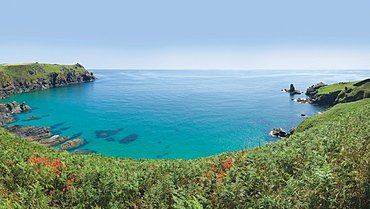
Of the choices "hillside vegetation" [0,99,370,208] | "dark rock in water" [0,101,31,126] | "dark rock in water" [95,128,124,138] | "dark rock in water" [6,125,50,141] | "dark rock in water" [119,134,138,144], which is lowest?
"dark rock in water" [119,134,138,144]

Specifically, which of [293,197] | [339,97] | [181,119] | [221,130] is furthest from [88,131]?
[339,97]

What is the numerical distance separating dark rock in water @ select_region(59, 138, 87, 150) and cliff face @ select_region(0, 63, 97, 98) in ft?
370

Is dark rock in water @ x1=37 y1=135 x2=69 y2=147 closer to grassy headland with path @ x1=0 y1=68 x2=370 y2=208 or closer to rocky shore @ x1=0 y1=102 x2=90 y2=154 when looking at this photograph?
rocky shore @ x1=0 y1=102 x2=90 y2=154

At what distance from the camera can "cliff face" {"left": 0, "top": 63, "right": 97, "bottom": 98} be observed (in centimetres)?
13000

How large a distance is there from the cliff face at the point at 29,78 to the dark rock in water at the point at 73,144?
370 ft

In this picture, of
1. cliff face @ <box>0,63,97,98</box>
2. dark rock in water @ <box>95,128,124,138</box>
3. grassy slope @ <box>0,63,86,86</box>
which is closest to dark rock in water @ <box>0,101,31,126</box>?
dark rock in water @ <box>95,128,124,138</box>

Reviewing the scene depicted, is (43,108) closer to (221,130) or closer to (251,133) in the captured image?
(221,130)

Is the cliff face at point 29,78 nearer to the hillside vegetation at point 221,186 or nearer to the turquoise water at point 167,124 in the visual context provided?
the turquoise water at point 167,124

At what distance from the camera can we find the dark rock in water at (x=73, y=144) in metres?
48.5

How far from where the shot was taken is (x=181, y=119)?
7550 cm

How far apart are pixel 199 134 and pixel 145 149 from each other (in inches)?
761

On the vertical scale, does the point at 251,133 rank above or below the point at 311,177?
below

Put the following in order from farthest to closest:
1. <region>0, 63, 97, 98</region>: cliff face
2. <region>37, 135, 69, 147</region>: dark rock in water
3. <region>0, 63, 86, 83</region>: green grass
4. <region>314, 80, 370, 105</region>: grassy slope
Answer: <region>0, 63, 86, 83</region>: green grass → <region>0, 63, 97, 98</region>: cliff face → <region>314, 80, 370, 105</region>: grassy slope → <region>37, 135, 69, 147</region>: dark rock in water

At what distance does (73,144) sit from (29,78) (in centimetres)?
15046
